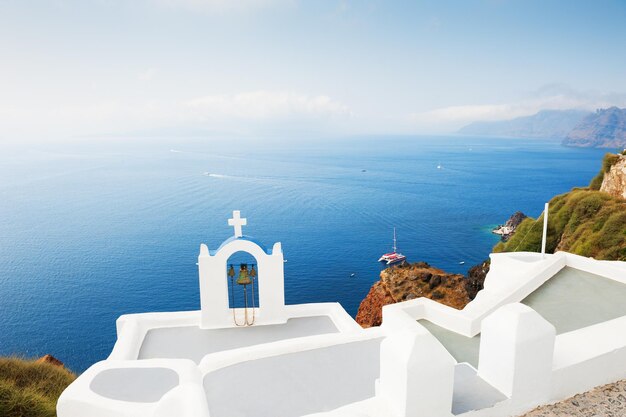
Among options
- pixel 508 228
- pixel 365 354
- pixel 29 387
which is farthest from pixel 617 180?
pixel 29 387

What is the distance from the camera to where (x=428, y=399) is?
10.2 ft

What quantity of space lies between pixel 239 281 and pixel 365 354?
131 inches

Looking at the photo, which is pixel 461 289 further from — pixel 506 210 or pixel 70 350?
pixel 506 210

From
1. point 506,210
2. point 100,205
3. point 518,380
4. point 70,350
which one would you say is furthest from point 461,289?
point 100,205

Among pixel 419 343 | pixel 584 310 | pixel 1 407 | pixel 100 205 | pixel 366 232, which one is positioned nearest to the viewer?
pixel 419 343

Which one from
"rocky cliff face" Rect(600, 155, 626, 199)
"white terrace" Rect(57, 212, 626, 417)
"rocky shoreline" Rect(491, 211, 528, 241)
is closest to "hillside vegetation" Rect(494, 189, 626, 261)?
"rocky cliff face" Rect(600, 155, 626, 199)

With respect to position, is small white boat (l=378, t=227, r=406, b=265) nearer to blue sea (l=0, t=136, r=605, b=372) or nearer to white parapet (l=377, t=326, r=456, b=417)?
blue sea (l=0, t=136, r=605, b=372)

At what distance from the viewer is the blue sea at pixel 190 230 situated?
38.2 meters

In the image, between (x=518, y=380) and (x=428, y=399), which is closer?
(x=428, y=399)

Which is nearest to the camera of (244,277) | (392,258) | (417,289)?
(244,277)

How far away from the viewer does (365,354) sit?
5.50 m

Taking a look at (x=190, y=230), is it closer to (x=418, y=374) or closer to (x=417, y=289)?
(x=417, y=289)

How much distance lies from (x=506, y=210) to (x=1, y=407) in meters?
71.9

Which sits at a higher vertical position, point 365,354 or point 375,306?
point 365,354
